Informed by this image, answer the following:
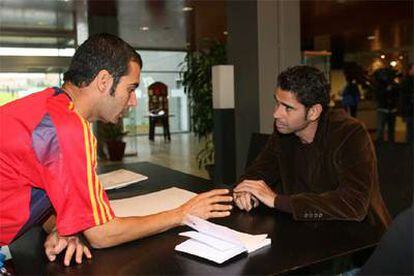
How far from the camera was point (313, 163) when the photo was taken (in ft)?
5.93

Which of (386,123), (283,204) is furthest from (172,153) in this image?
(283,204)

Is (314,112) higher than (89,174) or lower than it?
higher

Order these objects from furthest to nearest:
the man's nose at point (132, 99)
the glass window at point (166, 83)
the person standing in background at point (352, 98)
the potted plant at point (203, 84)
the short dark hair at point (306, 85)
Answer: the glass window at point (166, 83) → the person standing in background at point (352, 98) → the potted plant at point (203, 84) → the short dark hair at point (306, 85) → the man's nose at point (132, 99)

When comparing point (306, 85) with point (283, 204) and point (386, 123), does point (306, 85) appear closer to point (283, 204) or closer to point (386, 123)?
point (283, 204)

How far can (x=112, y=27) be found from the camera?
7895mm

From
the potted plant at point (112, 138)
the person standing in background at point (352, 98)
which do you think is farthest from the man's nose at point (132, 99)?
the person standing in background at point (352, 98)

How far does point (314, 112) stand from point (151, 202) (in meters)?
0.74

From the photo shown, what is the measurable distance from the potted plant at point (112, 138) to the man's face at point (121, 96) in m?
6.60

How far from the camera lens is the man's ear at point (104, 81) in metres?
1.26

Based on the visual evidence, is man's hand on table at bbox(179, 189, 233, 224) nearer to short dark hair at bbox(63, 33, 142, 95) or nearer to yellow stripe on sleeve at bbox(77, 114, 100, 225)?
yellow stripe on sleeve at bbox(77, 114, 100, 225)

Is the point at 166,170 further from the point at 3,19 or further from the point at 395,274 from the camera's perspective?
the point at 3,19

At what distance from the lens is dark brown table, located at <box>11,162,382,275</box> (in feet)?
3.50

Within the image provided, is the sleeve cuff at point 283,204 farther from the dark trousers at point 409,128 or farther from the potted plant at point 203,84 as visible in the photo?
the dark trousers at point 409,128

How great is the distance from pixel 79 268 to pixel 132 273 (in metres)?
0.15
